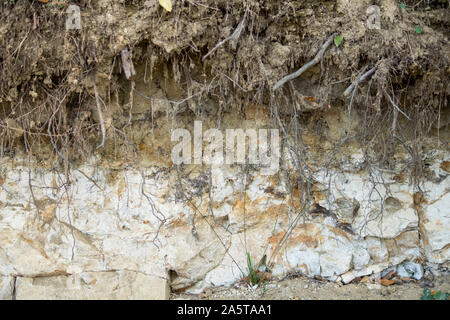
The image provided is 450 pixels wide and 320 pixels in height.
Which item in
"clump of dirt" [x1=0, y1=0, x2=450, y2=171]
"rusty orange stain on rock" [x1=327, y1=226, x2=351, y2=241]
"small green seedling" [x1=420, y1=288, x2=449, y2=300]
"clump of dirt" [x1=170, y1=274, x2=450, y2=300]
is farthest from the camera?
"rusty orange stain on rock" [x1=327, y1=226, x2=351, y2=241]

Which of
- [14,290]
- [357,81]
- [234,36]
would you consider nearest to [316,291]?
[357,81]

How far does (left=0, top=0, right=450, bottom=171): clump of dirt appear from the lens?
95.6 inches

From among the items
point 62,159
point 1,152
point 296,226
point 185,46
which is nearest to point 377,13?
point 185,46

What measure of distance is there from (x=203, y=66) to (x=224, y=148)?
1.84 ft

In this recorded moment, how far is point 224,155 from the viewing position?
2789 mm

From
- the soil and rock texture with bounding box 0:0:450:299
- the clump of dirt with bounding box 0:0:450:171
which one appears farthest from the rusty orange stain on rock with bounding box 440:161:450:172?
the clump of dirt with bounding box 0:0:450:171

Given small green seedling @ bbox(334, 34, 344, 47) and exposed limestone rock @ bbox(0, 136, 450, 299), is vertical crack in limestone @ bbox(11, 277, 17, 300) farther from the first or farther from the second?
small green seedling @ bbox(334, 34, 344, 47)

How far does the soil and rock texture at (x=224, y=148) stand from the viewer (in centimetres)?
246

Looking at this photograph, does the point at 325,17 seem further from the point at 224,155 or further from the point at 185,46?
the point at 224,155

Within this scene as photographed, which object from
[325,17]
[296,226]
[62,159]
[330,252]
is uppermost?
[325,17]

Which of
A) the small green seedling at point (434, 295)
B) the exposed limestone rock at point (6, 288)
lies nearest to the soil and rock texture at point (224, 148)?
the exposed limestone rock at point (6, 288)

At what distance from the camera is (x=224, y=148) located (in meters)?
2.79

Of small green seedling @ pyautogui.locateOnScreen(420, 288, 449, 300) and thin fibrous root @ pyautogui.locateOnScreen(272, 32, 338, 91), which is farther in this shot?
small green seedling @ pyautogui.locateOnScreen(420, 288, 449, 300)

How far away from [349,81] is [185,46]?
1.05m
